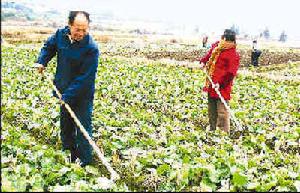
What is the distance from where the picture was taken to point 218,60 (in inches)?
372

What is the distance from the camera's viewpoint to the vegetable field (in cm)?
569

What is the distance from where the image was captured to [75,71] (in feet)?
20.8

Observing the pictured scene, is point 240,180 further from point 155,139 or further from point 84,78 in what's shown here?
point 155,139

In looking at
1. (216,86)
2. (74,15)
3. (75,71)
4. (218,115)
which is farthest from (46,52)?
(218,115)

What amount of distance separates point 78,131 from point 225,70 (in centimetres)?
383

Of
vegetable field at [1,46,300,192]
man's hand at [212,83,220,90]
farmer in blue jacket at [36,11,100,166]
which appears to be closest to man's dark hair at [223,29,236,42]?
man's hand at [212,83,220,90]

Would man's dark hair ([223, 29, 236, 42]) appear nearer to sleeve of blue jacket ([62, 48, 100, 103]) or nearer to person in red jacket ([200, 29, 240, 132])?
person in red jacket ([200, 29, 240, 132])

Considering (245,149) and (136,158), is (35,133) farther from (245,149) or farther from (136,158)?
(245,149)

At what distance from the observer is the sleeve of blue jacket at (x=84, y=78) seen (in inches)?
242

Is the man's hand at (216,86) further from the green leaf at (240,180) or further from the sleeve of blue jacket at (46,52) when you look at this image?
the green leaf at (240,180)

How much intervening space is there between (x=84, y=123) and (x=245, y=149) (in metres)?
2.76

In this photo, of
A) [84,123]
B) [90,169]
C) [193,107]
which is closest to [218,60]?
[193,107]

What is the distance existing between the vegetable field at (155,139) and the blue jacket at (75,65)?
816 mm

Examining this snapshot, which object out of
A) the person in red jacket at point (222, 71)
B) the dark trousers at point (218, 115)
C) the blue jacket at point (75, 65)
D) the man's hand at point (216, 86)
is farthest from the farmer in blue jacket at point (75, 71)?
the dark trousers at point (218, 115)
